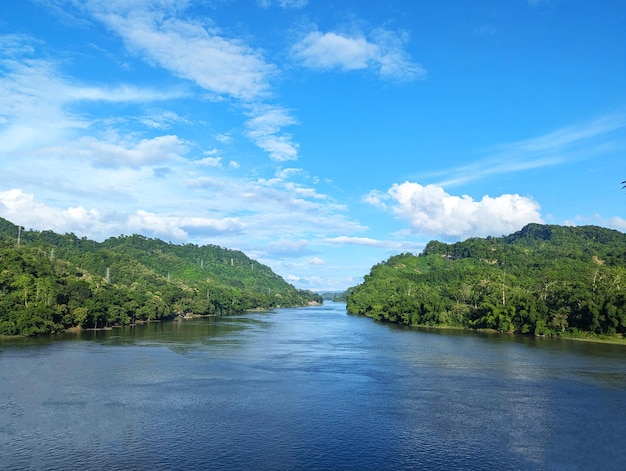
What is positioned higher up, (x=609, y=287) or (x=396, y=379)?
(x=609, y=287)

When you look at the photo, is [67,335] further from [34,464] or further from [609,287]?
[609,287]

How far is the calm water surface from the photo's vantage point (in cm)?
2453

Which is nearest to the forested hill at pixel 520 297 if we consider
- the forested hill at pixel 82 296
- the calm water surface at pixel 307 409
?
the calm water surface at pixel 307 409

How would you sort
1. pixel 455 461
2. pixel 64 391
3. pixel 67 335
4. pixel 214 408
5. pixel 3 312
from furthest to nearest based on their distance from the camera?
pixel 67 335, pixel 3 312, pixel 64 391, pixel 214 408, pixel 455 461

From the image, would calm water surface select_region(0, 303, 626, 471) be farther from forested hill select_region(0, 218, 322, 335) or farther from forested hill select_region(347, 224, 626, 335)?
forested hill select_region(347, 224, 626, 335)

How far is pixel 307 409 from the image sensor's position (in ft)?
107

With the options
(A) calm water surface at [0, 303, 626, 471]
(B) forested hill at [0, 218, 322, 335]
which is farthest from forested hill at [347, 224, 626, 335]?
(B) forested hill at [0, 218, 322, 335]

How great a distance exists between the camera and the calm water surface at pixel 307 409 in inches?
966

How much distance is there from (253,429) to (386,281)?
441 feet

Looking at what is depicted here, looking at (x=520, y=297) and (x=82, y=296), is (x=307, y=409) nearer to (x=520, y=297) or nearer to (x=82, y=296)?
(x=82, y=296)

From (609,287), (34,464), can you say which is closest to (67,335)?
(34,464)

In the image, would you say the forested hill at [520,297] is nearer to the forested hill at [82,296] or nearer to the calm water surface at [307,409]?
the calm water surface at [307,409]

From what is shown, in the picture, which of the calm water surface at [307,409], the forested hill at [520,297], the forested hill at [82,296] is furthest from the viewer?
the forested hill at [520,297]

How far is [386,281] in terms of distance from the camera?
525 ft
